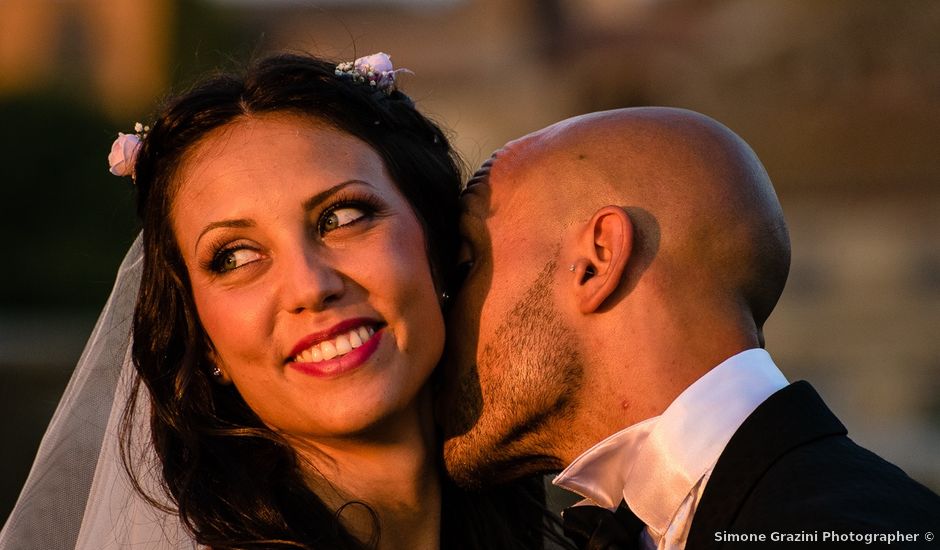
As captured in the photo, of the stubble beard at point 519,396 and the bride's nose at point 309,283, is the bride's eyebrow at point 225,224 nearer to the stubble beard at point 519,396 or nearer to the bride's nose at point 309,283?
the bride's nose at point 309,283

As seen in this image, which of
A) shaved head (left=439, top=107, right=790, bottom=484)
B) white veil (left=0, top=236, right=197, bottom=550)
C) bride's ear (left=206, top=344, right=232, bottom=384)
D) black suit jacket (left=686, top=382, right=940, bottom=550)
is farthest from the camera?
bride's ear (left=206, top=344, right=232, bottom=384)

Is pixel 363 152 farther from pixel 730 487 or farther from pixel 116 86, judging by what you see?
pixel 116 86

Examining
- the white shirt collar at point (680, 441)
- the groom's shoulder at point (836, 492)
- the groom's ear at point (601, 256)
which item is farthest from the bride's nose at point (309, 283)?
the groom's shoulder at point (836, 492)

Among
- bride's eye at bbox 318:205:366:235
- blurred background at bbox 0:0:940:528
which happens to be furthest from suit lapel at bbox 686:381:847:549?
blurred background at bbox 0:0:940:528

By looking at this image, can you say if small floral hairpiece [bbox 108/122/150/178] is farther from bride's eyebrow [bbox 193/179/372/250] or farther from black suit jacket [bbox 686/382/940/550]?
black suit jacket [bbox 686/382/940/550]

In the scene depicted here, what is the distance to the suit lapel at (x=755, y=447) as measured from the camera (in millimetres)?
3312

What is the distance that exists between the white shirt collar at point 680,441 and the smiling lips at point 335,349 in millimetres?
650

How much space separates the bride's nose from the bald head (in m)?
0.69

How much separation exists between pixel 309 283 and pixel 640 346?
36.3 inches

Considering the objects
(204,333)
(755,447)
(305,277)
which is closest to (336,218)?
(305,277)

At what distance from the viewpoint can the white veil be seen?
3871 millimetres

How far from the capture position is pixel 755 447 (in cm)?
338

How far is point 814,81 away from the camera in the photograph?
30.3m

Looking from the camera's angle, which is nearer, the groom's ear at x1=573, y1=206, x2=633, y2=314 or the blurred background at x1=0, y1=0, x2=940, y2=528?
the groom's ear at x1=573, y1=206, x2=633, y2=314
